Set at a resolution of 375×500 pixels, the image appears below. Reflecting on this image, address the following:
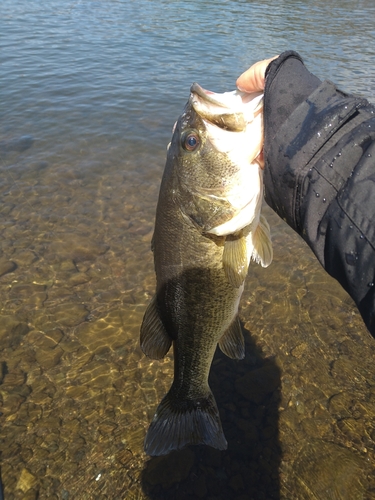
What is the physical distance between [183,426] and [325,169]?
216 centimetres

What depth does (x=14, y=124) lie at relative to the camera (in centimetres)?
1066

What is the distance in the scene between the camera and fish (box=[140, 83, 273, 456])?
2539mm

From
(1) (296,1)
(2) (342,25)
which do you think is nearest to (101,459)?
(2) (342,25)

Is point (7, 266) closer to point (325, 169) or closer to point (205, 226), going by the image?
point (205, 226)

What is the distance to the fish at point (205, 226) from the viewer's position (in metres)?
2.54

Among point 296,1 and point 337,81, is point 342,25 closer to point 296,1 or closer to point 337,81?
point 296,1

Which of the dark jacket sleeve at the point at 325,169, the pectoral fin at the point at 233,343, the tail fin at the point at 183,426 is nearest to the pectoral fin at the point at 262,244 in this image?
the dark jacket sleeve at the point at 325,169

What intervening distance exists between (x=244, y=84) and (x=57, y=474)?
12.8 ft

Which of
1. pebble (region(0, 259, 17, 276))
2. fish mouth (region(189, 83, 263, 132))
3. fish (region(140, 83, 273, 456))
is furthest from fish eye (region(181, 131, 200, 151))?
pebble (region(0, 259, 17, 276))

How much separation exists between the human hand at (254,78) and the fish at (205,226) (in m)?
0.06

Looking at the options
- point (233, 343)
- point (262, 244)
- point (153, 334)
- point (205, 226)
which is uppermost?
point (205, 226)

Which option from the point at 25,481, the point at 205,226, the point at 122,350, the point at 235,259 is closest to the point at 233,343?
the point at 235,259

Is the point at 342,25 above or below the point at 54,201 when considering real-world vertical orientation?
above

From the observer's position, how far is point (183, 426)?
3.12 m
